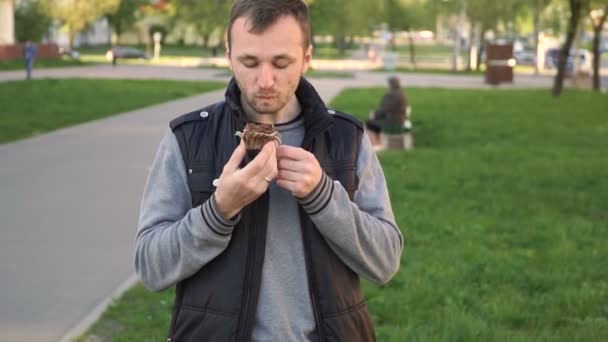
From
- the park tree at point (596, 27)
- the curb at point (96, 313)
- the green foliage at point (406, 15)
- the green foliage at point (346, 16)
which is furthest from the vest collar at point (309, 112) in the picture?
the green foliage at point (346, 16)

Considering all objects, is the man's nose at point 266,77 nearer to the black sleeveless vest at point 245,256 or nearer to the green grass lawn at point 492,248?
the black sleeveless vest at point 245,256

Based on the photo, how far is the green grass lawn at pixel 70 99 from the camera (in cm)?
2034

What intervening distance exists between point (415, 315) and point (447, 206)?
4.38 metres

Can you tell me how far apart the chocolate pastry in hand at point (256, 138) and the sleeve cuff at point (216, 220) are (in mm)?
150

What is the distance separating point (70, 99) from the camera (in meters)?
28.0

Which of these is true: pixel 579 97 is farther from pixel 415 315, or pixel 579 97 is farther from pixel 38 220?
pixel 415 315

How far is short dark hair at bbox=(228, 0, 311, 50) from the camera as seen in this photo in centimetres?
252

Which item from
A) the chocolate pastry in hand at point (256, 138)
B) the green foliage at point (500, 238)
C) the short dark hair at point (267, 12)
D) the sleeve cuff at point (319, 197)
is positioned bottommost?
the green foliage at point (500, 238)

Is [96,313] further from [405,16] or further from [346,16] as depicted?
[346,16]

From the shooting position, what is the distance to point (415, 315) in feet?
21.5

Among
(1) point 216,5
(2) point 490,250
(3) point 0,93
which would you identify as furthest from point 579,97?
(1) point 216,5

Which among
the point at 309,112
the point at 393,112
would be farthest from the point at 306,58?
the point at 393,112

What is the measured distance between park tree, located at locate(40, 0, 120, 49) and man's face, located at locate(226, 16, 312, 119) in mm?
70796

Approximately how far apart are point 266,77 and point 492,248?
644 cm
